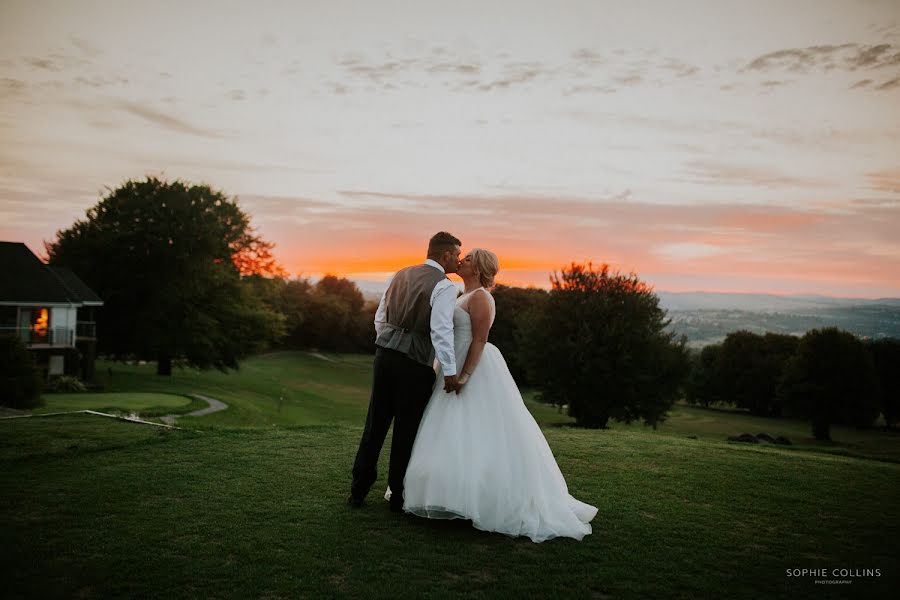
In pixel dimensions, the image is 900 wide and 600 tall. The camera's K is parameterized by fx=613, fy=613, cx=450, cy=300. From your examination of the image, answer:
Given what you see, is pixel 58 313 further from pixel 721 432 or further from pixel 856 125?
pixel 721 432

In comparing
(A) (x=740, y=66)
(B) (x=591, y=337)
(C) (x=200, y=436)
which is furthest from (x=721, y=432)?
(C) (x=200, y=436)

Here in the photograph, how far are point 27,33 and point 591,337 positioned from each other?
27.7 meters

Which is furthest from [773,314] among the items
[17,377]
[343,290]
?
[17,377]

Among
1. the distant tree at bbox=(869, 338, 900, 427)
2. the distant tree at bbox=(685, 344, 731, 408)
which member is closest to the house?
the distant tree at bbox=(685, 344, 731, 408)

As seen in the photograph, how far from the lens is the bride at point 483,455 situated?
19.7 ft

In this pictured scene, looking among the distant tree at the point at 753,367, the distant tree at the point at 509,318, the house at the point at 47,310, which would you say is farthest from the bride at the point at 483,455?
the distant tree at the point at 753,367

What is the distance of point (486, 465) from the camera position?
245 inches

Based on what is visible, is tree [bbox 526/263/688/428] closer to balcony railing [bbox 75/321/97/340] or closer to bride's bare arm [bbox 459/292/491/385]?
balcony railing [bbox 75/321/97/340]

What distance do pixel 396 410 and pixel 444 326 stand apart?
1.13 metres

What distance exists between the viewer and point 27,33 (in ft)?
59.5

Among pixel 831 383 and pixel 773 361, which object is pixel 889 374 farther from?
pixel 831 383

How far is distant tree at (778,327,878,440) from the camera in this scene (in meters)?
48.3

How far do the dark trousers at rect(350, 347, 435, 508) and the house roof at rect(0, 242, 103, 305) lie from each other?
33934 mm

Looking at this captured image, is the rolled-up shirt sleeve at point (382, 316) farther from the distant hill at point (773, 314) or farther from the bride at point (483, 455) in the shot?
the distant hill at point (773, 314)
